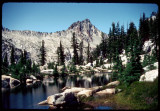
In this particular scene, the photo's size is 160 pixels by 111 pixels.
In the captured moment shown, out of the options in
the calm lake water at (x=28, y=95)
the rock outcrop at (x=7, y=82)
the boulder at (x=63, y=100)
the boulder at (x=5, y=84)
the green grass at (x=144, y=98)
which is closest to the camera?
the green grass at (x=144, y=98)

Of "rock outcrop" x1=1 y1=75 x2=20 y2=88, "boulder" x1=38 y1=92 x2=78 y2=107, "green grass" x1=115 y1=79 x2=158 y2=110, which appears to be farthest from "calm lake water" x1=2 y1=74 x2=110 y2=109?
"green grass" x1=115 y1=79 x2=158 y2=110

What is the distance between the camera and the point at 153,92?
12281mm

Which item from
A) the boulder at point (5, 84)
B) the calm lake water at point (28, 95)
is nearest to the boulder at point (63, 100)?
the calm lake water at point (28, 95)

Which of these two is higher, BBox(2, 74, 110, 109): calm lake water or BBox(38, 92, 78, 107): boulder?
BBox(38, 92, 78, 107): boulder

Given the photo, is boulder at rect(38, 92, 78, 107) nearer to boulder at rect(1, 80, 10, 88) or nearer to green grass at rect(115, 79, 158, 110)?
green grass at rect(115, 79, 158, 110)

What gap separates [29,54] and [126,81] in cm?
10905

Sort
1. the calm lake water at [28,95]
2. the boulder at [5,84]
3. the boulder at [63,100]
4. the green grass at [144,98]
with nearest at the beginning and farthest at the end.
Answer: the green grass at [144,98] < the boulder at [63,100] < the calm lake water at [28,95] < the boulder at [5,84]

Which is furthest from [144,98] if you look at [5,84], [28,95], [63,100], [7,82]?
[7,82]

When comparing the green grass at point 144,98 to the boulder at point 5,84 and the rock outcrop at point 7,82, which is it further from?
the rock outcrop at point 7,82

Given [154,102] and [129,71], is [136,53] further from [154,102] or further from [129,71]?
[154,102]

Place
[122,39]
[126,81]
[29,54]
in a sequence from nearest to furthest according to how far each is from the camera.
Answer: [126,81] < [122,39] < [29,54]

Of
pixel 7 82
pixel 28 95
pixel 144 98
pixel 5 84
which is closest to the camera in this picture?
pixel 144 98

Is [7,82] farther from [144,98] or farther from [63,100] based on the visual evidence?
[144,98]

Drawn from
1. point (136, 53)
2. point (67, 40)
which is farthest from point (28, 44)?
point (136, 53)
